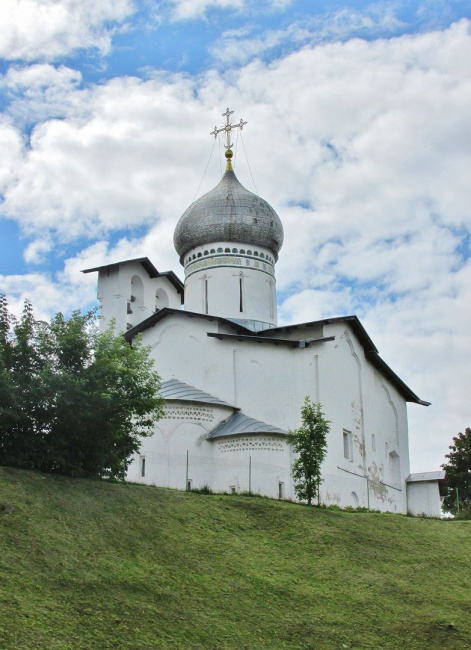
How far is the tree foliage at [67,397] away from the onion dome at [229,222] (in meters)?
12.5

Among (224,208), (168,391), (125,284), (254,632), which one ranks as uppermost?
(224,208)

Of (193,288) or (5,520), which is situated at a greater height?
(193,288)

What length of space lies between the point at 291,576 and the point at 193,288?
1606cm

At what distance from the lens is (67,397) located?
1393 cm

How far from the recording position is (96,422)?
14.2 metres

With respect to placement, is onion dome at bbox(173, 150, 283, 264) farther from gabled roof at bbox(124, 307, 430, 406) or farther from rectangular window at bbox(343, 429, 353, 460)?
rectangular window at bbox(343, 429, 353, 460)

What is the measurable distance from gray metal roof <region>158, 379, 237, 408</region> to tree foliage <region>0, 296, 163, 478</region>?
6.06 meters

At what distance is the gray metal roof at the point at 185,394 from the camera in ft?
70.4

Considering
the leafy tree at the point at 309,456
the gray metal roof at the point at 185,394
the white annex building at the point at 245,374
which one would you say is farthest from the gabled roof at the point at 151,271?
the leafy tree at the point at 309,456

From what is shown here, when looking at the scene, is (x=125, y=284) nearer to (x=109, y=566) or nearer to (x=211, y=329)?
(x=211, y=329)

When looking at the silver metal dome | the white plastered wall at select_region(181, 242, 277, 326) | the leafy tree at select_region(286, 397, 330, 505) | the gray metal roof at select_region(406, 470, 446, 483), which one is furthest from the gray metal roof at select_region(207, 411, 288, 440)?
the gray metal roof at select_region(406, 470, 446, 483)

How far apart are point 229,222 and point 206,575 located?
17.0 m

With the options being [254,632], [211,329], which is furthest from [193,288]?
[254,632]

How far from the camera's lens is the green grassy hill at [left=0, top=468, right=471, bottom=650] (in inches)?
370
